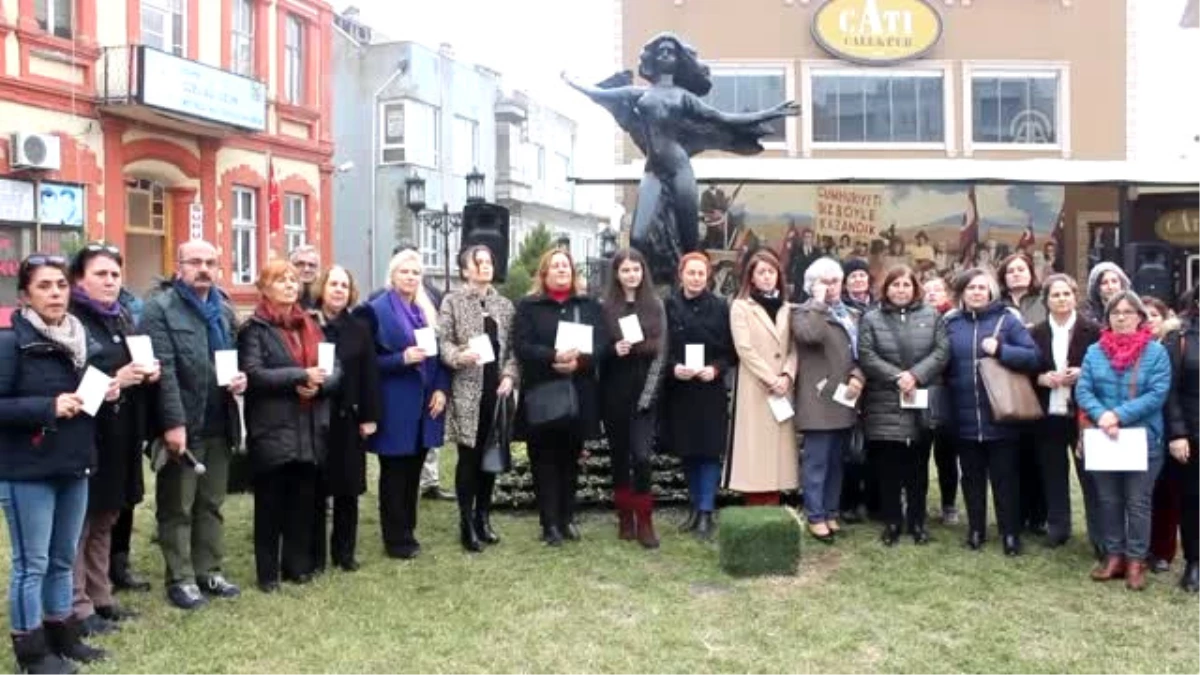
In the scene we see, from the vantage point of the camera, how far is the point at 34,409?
3.80m

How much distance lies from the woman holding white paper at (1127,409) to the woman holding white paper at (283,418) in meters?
3.78

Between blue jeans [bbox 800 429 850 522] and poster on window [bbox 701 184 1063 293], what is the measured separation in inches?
382

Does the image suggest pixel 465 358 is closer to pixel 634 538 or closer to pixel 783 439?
pixel 634 538

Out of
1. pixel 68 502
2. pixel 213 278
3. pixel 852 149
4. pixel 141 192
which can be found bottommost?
pixel 68 502

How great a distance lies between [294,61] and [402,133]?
23.2 feet

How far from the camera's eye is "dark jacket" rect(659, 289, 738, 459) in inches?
240

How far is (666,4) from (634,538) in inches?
909

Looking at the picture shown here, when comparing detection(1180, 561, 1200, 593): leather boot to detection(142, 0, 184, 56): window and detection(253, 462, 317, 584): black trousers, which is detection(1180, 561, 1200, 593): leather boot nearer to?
detection(253, 462, 317, 584): black trousers

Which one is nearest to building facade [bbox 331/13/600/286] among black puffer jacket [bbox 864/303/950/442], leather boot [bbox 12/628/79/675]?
black puffer jacket [bbox 864/303/950/442]

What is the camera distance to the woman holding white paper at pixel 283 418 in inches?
199

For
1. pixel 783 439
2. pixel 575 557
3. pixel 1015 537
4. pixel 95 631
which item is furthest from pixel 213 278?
pixel 1015 537

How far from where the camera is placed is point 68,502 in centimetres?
409

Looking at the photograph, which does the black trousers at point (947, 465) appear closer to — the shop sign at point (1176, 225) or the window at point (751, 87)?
the shop sign at point (1176, 225)

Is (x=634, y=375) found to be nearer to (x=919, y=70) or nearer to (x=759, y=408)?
(x=759, y=408)
